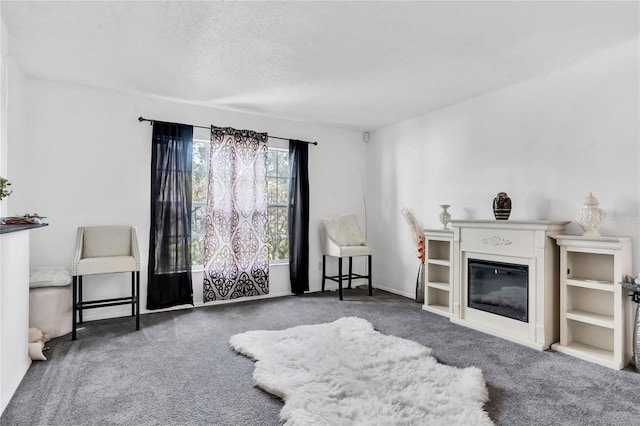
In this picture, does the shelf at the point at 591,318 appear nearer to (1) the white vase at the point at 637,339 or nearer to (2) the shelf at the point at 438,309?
(1) the white vase at the point at 637,339

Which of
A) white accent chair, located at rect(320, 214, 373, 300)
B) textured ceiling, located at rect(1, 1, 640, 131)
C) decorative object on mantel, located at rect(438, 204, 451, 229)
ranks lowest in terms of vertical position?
white accent chair, located at rect(320, 214, 373, 300)

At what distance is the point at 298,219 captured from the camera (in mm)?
4742

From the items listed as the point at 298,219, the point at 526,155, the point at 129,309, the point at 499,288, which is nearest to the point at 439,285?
the point at 499,288

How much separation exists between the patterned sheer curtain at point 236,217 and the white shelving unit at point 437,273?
1.97 metres

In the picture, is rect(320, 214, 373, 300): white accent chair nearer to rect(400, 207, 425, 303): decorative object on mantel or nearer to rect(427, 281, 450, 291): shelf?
rect(400, 207, 425, 303): decorative object on mantel

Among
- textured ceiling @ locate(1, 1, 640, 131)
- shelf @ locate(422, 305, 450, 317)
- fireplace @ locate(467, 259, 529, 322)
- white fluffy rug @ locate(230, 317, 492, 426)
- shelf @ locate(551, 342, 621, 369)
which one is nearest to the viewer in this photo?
white fluffy rug @ locate(230, 317, 492, 426)

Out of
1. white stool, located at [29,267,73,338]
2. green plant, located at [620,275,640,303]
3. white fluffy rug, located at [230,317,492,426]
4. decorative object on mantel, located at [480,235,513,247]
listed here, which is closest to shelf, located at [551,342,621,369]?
green plant, located at [620,275,640,303]

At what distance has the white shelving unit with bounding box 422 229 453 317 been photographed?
3.91m

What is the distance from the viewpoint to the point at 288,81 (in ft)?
11.1

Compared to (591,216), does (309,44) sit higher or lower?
higher

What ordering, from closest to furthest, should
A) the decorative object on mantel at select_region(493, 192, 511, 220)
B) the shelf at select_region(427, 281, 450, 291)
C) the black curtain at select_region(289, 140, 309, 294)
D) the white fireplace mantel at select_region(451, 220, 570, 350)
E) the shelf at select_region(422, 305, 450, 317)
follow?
the white fireplace mantel at select_region(451, 220, 570, 350), the decorative object on mantel at select_region(493, 192, 511, 220), the shelf at select_region(422, 305, 450, 317), the shelf at select_region(427, 281, 450, 291), the black curtain at select_region(289, 140, 309, 294)

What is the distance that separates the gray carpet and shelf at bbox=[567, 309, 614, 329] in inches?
11.9

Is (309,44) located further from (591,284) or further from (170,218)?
(591,284)

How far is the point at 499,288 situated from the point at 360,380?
1805 millimetres
